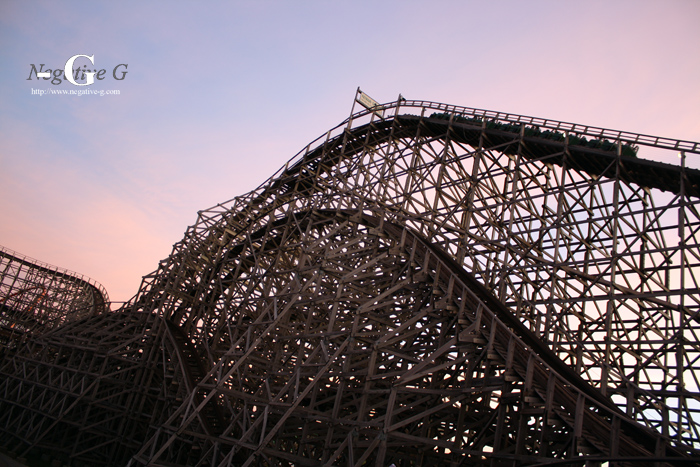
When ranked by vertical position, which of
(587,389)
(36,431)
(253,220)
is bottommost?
(36,431)

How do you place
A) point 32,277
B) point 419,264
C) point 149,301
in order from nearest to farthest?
point 419,264 → point 149,301 → point 32,277

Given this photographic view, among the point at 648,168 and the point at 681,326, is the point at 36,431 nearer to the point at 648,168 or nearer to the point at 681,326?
the point at 681,326

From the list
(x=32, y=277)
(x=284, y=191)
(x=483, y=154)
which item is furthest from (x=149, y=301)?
(x=32, y=277)

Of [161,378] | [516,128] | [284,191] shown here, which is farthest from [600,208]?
[161,378]

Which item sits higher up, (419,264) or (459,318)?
(419,264)

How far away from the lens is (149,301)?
18.2 metres

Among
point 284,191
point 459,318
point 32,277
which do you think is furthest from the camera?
point 32,277

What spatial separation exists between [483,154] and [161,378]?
12.3 metres

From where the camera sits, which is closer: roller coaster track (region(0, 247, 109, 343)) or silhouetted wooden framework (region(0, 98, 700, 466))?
silhouetted wooden framework (region(0, 98, 700, 466))

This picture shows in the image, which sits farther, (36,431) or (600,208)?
(36,431)

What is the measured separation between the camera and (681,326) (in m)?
10.2

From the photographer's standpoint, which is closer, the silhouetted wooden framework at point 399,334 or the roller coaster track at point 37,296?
the silhouetted wooden framework at point 399,334

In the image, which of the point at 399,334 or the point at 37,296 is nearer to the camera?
the point at 399,334

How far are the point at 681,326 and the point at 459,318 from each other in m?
4.57
